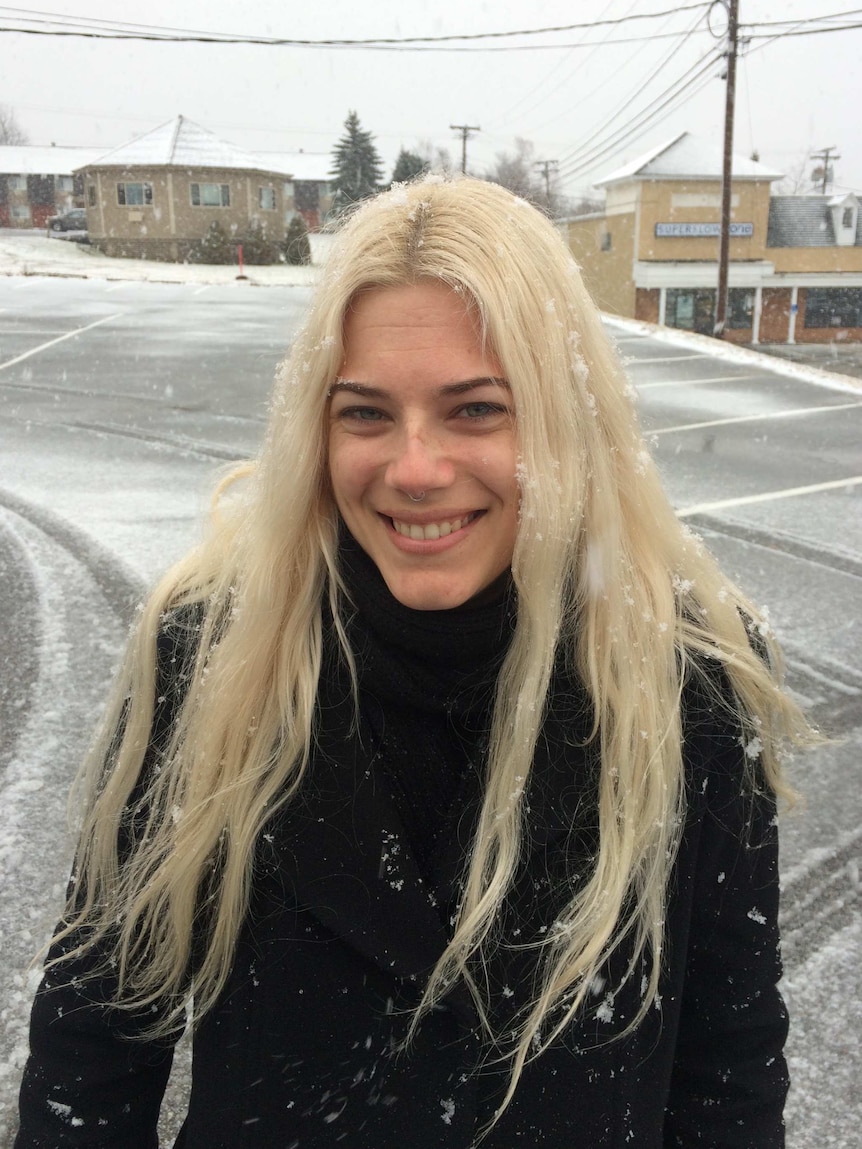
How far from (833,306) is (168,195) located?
29.4 meters

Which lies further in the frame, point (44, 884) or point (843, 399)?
point (843, 399)

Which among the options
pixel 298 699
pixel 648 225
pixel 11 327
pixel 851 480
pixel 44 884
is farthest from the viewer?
pixel 648 225

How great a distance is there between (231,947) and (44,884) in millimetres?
1539

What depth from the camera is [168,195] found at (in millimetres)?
39094

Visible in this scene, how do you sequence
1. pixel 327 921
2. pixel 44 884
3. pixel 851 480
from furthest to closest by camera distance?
pixel 851 480, pixel 44 884, pixel 327 921

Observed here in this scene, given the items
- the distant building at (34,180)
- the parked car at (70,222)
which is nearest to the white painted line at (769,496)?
the parked car at (70,222)

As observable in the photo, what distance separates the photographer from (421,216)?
1393mm

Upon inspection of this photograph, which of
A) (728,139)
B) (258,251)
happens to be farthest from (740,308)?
(258,251)

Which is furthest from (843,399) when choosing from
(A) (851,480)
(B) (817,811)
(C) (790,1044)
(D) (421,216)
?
(D) (421,216)

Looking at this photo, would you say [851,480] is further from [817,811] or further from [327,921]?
[327,921]

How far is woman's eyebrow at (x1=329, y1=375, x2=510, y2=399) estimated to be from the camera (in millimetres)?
1312

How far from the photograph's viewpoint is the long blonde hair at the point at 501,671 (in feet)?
4.37

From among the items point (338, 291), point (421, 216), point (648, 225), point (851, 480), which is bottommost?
point (851, 480)

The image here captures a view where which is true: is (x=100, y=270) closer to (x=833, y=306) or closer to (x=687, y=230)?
(x=687, y=230)
